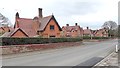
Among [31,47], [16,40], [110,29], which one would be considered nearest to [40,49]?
[31,47]

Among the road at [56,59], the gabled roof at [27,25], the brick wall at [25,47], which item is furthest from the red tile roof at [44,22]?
Answer: the road at [56,59]

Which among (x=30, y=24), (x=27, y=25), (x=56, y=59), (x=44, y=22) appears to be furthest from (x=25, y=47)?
(x=30, y=24)

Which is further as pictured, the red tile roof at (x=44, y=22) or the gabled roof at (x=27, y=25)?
the gabled roof at (x=27, y=25)

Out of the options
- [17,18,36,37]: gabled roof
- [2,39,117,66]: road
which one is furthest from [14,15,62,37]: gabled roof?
[2,39,117,66]: road

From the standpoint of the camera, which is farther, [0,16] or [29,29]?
[0,16]

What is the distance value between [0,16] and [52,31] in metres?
19.1

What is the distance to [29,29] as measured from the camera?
4988 centimetres

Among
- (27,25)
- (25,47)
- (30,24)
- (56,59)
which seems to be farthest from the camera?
(30,24)

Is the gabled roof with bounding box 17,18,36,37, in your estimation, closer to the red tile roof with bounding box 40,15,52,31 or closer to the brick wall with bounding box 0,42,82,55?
the red tile roof with bounding box 40,15,52,31

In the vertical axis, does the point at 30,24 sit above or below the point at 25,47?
above

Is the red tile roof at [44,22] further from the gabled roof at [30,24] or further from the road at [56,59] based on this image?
the road at [56,59]

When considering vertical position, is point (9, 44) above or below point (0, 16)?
below

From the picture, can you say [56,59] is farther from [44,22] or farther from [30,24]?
[30,24]

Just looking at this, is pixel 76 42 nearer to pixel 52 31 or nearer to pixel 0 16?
pixel 52 31
